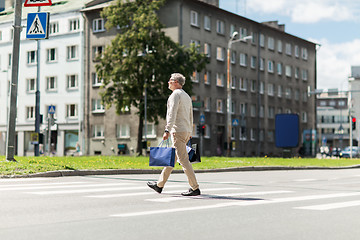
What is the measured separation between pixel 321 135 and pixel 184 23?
3520 inches

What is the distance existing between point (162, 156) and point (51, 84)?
5409cm

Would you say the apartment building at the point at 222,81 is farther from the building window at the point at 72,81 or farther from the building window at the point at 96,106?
the building window at the point at 72,81

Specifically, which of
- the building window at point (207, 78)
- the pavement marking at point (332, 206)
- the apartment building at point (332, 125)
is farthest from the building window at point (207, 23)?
the apartment building at point (332, 125)

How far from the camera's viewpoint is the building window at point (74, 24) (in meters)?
60.8

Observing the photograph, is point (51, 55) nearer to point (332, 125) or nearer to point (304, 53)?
point (304, 53)

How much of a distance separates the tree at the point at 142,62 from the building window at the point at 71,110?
51.5 feet

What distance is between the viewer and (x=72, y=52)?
60656mm

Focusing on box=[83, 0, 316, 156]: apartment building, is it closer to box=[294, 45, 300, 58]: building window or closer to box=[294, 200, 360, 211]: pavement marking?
box=[294, 45, 300, 58]: building window

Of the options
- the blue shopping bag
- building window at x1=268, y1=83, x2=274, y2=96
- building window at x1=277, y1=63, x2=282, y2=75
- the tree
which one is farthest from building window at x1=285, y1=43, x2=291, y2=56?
the blue shopping bag

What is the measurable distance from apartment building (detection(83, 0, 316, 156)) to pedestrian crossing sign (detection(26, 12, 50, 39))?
107 feet

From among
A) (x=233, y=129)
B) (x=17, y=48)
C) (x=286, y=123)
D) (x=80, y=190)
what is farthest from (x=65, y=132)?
(x=80, y=190)

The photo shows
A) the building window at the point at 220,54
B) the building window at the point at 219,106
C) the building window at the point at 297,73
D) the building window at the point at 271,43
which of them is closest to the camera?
the building window at the point at 219,106

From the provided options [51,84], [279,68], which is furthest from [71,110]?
[279,68]

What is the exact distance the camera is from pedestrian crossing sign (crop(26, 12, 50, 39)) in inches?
691
